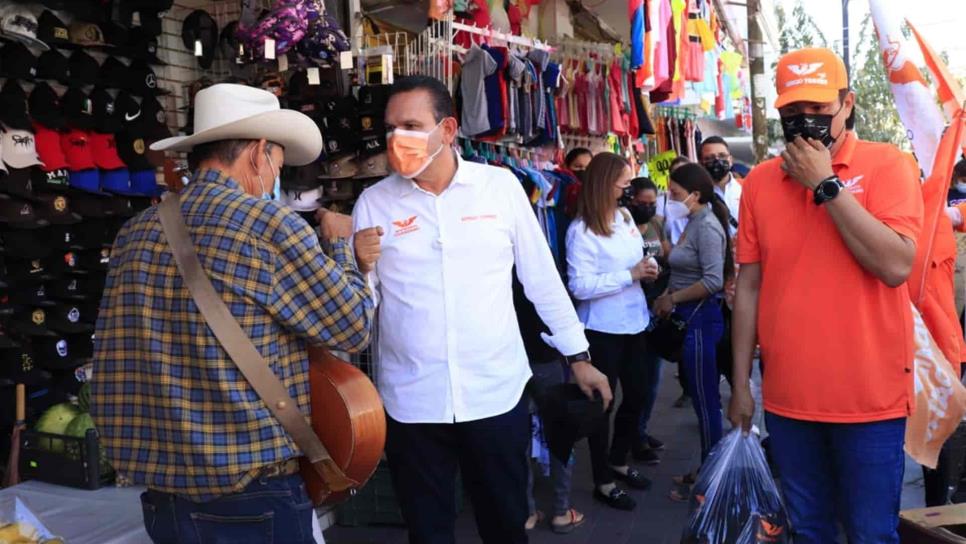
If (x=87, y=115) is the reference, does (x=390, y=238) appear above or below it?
below

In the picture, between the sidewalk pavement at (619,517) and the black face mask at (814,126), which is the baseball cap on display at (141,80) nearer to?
the sidewalk pavement at (619,517)

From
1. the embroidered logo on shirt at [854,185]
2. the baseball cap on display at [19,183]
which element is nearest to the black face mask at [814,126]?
the embroidered logo on shirt at [854,185]

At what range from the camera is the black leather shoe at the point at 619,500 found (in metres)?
5.27

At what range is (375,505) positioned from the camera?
5031 mm

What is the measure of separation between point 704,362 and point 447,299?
8.47ft

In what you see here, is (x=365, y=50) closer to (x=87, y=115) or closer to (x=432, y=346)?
(x=87, y=115)

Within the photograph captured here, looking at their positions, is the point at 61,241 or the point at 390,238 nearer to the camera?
the point at 390,238

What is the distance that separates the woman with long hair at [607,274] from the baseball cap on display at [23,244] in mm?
2842

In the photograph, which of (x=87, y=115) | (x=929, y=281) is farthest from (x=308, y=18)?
(x=929, y=281)

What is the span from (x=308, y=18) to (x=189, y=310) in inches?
115

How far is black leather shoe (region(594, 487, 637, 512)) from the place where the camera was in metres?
5.27

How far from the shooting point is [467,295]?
10.2 ft

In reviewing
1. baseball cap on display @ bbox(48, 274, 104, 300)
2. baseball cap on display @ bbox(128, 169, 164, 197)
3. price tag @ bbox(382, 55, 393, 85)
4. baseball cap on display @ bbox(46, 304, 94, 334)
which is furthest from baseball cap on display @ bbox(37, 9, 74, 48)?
price tag @ bbox(382, 55, 393, 85)

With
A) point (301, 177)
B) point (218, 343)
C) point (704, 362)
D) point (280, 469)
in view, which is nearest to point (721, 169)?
point (704, 362)
